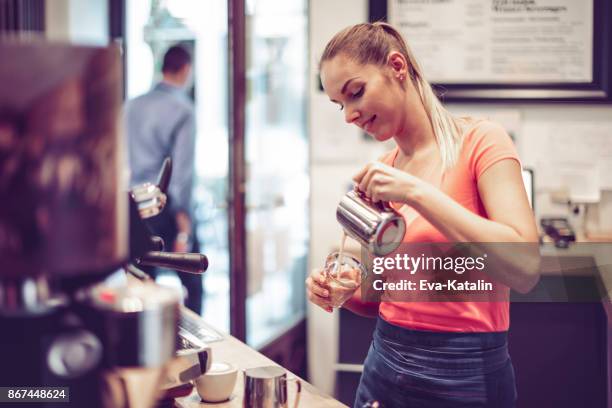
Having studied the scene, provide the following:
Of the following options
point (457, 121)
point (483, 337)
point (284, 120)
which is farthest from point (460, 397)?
point (284, 120)

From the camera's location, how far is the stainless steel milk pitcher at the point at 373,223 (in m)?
1.19

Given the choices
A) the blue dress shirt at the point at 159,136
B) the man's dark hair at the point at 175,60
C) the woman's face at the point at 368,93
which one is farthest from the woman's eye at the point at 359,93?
the man's dark hair at the point at 175,60

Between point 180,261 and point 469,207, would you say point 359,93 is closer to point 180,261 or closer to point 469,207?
point 469,207

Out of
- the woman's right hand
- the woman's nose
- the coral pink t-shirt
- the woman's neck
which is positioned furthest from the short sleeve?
the woman's right hand

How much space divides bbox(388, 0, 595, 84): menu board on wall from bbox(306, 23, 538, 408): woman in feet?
5.89

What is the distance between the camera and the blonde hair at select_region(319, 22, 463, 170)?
132 cm

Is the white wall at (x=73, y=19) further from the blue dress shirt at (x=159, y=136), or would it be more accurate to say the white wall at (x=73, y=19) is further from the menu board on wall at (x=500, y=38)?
the menu board on wall at (x=500, y=38)

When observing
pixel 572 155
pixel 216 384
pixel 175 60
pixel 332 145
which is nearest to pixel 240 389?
pixel 216 384

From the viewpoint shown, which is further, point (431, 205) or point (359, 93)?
point (359, 93)

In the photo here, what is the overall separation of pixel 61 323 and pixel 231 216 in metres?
2.40

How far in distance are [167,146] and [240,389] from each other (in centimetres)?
227

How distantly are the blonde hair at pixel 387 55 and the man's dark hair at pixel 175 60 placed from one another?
231 centimetres

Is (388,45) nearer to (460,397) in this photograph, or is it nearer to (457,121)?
(457,121)

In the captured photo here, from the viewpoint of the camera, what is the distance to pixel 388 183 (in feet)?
3.79
